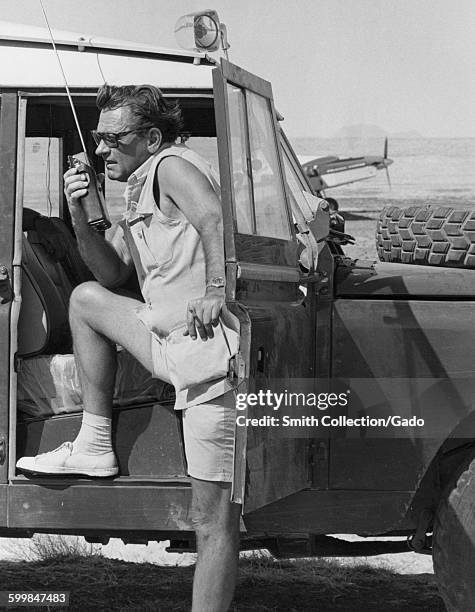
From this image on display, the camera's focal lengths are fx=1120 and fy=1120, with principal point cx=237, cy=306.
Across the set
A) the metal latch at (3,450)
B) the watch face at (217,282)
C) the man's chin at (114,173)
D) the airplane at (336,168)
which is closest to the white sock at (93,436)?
the metal latch at (3,450)

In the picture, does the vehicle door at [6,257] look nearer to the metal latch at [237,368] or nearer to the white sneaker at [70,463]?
the white sneaker at [70,463]

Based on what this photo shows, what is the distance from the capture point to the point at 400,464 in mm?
3619

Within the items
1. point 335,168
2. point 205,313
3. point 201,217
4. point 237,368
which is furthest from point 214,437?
point 335,168

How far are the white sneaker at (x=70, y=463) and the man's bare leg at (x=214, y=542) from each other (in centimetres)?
36

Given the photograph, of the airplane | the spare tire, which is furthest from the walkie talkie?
the airplane

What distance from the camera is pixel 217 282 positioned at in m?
3.24

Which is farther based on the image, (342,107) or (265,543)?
(342,107)

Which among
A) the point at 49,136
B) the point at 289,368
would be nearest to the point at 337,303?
the point at 289,368

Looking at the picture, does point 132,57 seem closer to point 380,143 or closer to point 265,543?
point 265,543

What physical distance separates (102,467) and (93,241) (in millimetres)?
729

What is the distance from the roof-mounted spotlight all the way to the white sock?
4.10 ft

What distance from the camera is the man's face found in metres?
3.57

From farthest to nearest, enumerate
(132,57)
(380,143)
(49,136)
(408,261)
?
(380,143) → (49,136) → (408,261) → (132,57)

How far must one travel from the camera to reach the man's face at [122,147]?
357cm
